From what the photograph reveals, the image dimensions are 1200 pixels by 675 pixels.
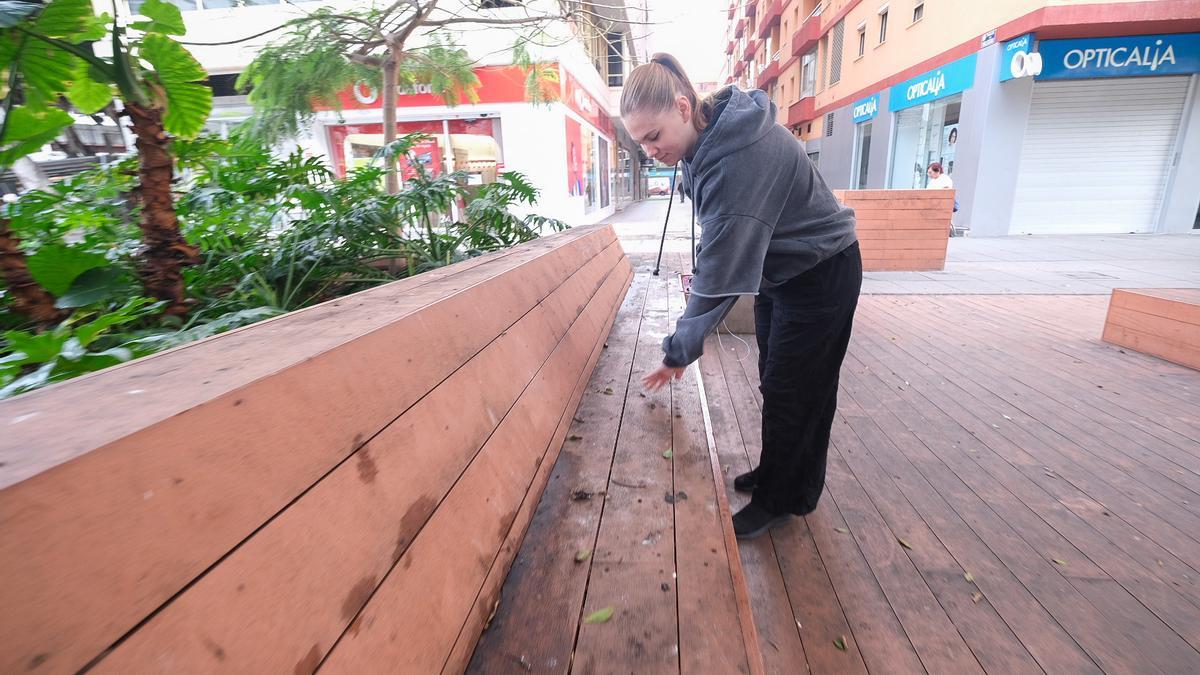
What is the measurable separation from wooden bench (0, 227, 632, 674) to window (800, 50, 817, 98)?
86.4 ft

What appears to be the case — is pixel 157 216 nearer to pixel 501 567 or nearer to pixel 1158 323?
pixel 501 567

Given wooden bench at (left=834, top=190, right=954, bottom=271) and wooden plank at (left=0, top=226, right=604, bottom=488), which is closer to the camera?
wooden plank at (left=0, top=226, right=604, bottom=488)

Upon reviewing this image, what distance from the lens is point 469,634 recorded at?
102 cm

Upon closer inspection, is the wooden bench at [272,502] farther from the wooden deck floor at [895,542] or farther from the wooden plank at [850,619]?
the wooden plank at [850,619]

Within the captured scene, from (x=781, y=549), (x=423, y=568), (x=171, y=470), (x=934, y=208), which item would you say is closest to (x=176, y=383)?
(x=171, y=470)

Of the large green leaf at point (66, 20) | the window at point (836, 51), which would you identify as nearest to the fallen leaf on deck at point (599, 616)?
the large green leaf at point (66, 20)

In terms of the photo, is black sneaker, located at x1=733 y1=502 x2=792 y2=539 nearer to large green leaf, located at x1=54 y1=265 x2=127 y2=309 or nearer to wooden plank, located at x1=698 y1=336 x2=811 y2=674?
wooden plank, located at x1=698 y1=336 x2=811 y2=674

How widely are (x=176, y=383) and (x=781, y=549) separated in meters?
1.99

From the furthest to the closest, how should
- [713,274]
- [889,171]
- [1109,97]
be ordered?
[889,171]
[1109,97]
[713,274]

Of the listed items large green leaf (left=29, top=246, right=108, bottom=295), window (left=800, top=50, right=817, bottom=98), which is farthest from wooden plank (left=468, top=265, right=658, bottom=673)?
window (left=800, top=50, right=817, bottom=98)

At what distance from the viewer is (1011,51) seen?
10.3 m

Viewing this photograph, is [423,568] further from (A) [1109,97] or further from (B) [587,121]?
(B) [587,121]

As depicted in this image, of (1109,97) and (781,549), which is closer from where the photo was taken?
(781,549)

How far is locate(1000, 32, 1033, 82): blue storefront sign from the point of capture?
1003 centimetres
